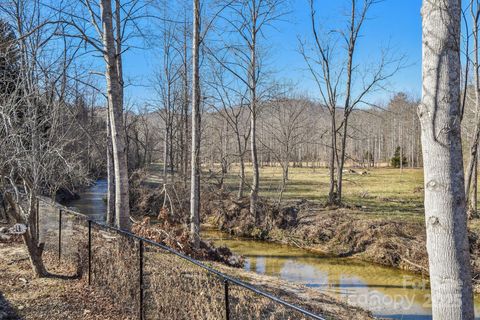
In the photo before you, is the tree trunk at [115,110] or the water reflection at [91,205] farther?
the water reflection at [91,205]

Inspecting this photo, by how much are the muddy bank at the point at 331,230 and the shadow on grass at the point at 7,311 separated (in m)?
9.22

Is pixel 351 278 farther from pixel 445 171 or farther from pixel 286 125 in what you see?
pixel 286 125

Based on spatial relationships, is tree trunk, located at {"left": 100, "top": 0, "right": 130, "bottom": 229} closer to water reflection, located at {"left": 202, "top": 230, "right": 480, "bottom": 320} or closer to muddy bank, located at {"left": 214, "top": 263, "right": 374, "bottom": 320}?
muddy bank, located at {"left": 214, "top": 263, "right": 374, "bottom": 320}

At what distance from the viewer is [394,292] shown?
8641 millimetres

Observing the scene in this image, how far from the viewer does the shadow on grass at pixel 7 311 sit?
4499mm

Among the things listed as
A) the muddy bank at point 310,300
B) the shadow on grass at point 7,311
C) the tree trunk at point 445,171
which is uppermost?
the tree trunk at point 445,171

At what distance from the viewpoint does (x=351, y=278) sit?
974 cm

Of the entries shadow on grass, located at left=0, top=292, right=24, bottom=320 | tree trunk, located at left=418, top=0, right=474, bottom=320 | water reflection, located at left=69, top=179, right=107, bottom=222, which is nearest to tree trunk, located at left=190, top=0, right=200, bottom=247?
shadow on grass, located at left=0, top=292, right=24, bottom=320

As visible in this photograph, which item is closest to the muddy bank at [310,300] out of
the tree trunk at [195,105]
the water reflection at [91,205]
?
the tree trunk at [195,105]

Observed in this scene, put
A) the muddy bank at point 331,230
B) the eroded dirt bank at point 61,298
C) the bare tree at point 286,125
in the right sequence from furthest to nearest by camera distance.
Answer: the bare tree at point 286,125
the muddy bank at point 331,230
the eroded dirt bank at point 61,298

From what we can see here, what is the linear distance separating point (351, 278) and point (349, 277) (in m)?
0.10

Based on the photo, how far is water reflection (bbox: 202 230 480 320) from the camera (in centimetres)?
777

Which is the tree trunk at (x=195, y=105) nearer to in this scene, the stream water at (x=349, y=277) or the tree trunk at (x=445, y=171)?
the stream water at (x=349, y=277)

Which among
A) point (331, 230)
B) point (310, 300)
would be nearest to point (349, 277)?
point (310, 300)
